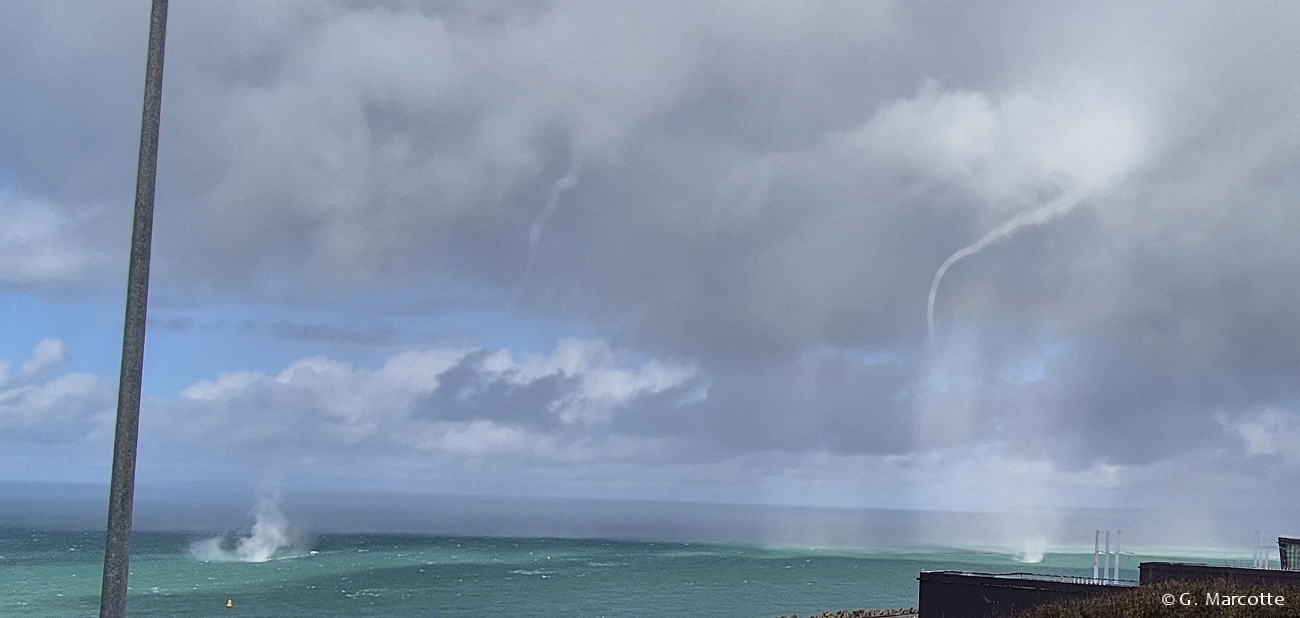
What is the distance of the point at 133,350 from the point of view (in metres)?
10.4

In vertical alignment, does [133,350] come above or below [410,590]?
above

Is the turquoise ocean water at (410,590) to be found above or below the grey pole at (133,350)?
below

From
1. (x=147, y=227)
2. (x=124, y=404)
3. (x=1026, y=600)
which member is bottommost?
(x=1026, y=600)

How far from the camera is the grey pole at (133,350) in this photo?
10.0 meters

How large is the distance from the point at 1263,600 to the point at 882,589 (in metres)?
159

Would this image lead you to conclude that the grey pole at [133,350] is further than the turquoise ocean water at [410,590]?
No

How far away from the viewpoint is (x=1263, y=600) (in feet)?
63.9

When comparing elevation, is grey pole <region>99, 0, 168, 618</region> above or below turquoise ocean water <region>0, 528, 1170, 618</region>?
above

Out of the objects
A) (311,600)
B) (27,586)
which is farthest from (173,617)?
(27,586)

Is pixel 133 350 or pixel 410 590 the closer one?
pixel 133 350

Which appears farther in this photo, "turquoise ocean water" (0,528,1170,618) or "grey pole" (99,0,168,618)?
"turquoise ocean water" (0,528,1170,618)

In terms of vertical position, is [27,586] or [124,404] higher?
[124,404]

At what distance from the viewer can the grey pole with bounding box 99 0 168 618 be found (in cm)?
1001

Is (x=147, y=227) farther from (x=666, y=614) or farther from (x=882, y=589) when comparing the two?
(x=882, y=589)
